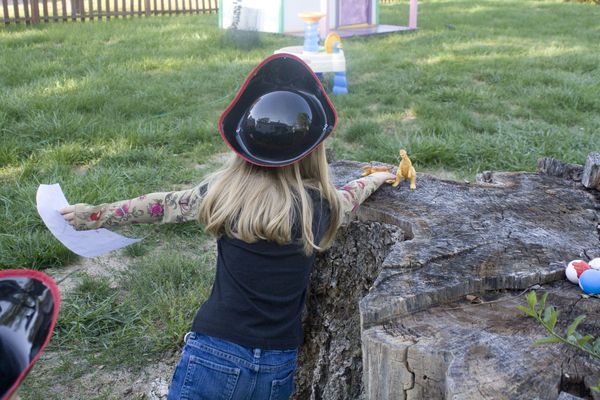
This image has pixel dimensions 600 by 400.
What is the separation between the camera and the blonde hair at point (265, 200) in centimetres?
188

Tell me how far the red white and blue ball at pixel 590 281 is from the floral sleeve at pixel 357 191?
0.70 meters

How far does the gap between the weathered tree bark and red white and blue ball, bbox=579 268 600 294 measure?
0.11ft

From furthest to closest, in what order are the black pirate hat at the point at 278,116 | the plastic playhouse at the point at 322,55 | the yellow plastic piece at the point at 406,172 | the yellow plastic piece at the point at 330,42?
the yellow plastic piece at the point at 330,42, the plastic playhouse at the point at 322,55, the yellow plastic piece at the point at 406,172, the black pirate hat at the point at 278,116

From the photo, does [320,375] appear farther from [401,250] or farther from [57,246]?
[57,246]

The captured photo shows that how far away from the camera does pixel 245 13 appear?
10086 mm

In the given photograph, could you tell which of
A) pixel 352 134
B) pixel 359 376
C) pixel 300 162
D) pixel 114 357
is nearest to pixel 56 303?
pixel 300 162

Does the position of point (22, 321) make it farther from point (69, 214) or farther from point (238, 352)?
point (69, 214)

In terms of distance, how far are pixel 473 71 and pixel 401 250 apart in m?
5.50

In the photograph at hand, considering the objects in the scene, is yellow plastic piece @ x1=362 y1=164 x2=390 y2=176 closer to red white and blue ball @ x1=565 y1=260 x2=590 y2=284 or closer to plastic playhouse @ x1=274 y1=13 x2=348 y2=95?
red white and blue ball @ x1=565 y1=260 x2=590 y2=284

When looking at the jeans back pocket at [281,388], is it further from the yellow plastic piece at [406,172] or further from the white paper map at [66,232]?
the yellow plastic piece at [406,172]

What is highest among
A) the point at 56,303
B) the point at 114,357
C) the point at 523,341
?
the point at 56,303

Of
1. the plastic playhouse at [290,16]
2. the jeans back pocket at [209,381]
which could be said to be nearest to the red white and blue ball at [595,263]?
the jeans back pocket at [209,381]

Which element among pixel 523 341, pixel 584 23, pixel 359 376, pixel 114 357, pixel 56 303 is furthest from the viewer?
pixel 584 23

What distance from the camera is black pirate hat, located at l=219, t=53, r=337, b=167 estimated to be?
1.86m
